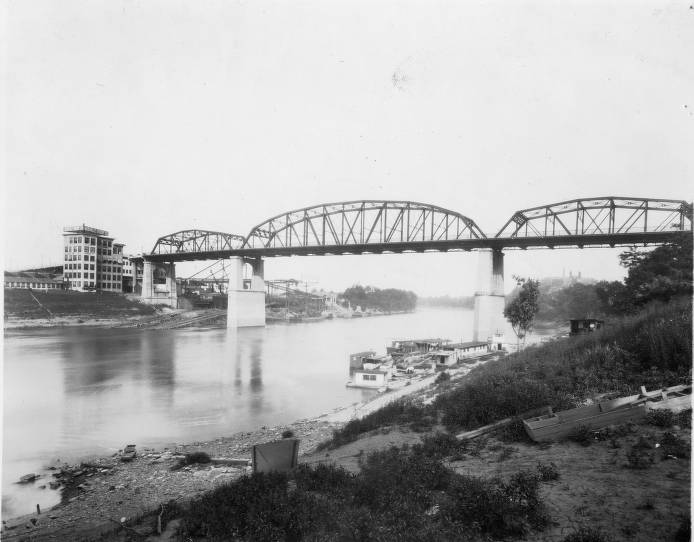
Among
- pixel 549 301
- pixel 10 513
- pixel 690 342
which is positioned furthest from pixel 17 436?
pixel 549 301

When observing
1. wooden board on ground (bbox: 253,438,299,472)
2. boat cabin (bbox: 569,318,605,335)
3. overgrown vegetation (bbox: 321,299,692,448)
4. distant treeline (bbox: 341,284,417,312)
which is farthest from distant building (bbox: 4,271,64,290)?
distant treeline (bbox: 341,284,417,312)

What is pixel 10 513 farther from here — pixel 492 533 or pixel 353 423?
pixel 492 533

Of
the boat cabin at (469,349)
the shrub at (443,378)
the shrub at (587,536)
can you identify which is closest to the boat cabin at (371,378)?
the shrub at (443,378)

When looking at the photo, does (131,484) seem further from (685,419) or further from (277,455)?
(685,419)

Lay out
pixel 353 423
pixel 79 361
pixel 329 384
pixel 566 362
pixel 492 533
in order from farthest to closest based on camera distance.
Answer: pixel 79 361
pixel 329 384
pixel 353 423
pixel 566 362
pixel 492 533

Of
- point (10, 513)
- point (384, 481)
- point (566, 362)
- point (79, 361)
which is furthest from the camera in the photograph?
point (79, 361)

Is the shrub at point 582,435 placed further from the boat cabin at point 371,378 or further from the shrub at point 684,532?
the boat cabin at point 371,378
